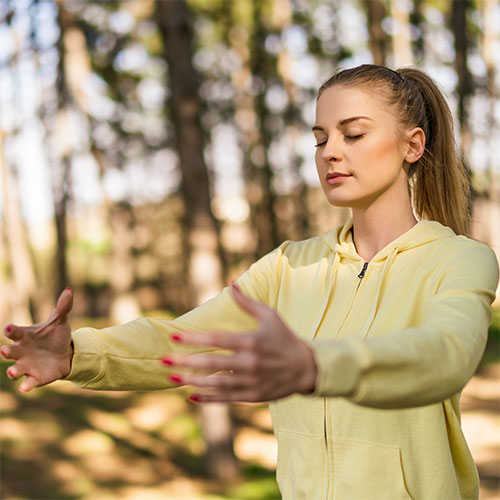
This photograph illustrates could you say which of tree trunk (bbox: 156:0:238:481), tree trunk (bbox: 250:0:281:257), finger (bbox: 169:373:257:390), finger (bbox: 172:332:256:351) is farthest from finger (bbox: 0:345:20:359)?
tree trunk (bbox: 250:0:281:257)

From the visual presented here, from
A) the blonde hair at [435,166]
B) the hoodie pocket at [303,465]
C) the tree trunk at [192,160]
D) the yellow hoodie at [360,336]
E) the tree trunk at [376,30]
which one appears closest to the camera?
the yellow hoodie at [360,336]

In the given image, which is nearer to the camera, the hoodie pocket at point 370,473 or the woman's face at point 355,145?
the hoodie pocket at point 370,473

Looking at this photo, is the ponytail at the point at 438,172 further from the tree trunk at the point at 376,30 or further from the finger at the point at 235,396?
the tree trunk at the point at 376,30

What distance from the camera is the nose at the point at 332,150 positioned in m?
2.18

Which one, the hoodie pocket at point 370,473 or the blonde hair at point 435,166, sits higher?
the blonde hair at point 435,166

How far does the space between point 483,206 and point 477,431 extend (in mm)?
11560

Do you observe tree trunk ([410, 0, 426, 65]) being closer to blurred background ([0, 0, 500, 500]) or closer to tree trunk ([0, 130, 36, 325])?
blurred background ([0, 0, 500, 500])

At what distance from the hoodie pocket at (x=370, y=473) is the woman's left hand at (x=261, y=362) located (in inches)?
30.3

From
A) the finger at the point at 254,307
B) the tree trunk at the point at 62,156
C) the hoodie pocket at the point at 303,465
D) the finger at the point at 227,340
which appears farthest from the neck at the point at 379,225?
the tree trunk at the point at 62,156

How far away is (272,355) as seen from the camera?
4.33ft

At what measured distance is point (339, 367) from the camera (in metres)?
1.35

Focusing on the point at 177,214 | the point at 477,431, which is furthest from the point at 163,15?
the point at 177,214

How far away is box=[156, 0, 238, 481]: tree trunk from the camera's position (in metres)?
8.32

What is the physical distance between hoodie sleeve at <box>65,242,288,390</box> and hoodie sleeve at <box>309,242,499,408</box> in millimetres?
886
